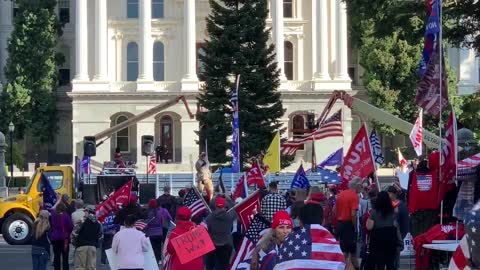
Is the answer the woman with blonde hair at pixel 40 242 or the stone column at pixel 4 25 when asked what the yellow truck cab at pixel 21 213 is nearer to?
the woman with blonde hair at pixel 40 242

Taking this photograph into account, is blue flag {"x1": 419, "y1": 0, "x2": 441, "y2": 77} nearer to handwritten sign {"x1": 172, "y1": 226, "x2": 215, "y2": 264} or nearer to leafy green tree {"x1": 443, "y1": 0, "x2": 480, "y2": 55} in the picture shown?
handwritten sign {"x1": 172, "y1": 226, "x2": 215, "y2": 264}

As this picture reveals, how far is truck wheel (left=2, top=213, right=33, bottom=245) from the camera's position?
3419 cm

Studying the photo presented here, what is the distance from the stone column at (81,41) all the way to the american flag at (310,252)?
202 ft

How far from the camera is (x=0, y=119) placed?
71.9 m

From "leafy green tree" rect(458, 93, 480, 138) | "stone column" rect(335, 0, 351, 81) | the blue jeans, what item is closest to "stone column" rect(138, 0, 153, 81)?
"stone column" rect(335, 0, 351, 81)

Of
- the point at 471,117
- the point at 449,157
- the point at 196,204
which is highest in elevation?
the point at 471,117

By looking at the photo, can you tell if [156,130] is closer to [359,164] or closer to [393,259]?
[359,164]

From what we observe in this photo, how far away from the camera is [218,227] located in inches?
813

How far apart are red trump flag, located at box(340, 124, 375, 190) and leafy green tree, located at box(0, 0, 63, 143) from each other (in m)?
48.8

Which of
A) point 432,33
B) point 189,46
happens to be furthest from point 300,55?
point 432,33

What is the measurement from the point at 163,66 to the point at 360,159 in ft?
169

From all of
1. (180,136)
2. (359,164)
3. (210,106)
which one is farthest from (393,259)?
(180,136)

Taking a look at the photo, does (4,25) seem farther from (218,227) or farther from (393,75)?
(218,227)

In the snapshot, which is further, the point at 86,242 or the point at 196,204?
the point at 196,204
